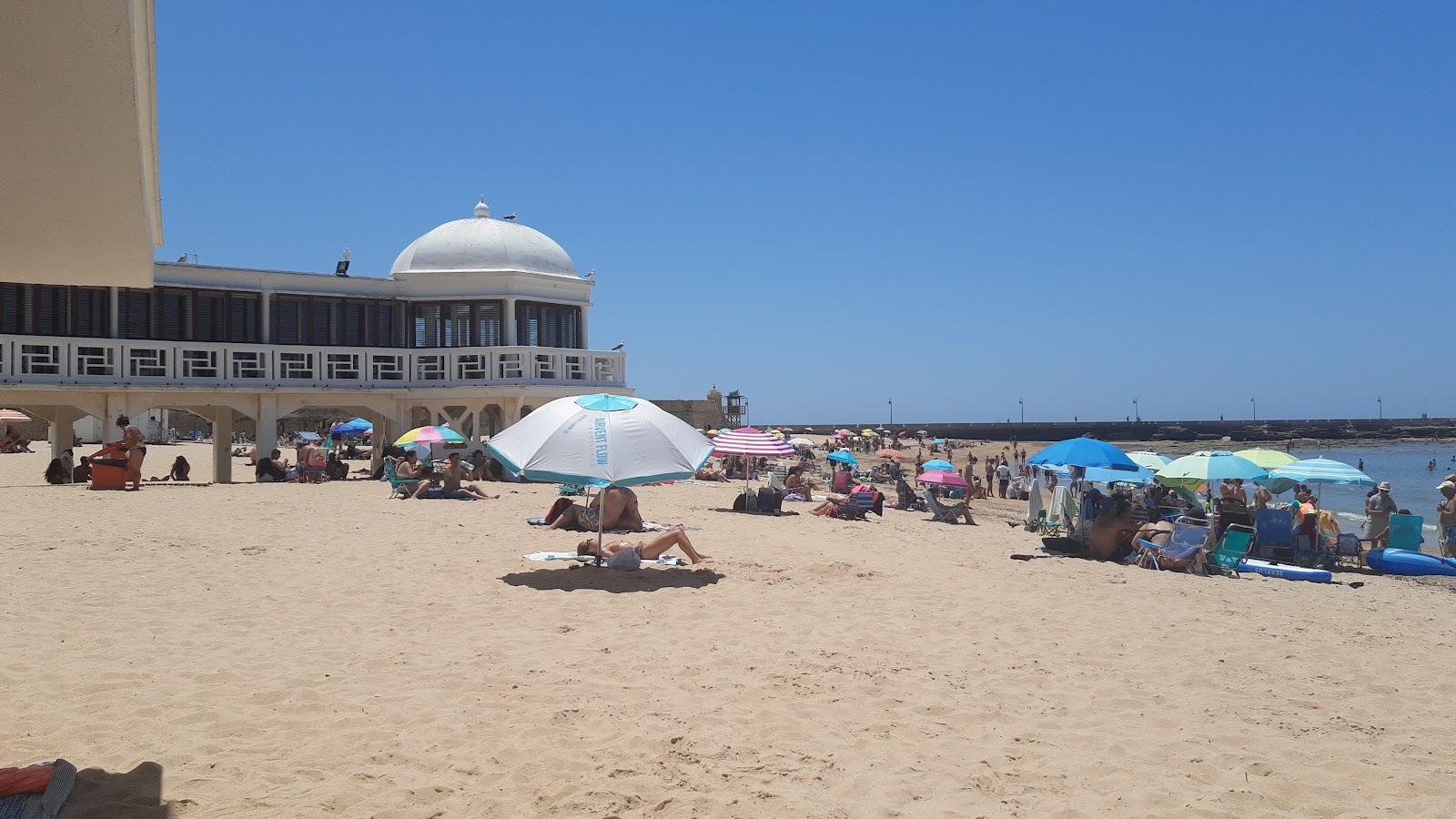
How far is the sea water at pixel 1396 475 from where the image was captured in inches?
1235

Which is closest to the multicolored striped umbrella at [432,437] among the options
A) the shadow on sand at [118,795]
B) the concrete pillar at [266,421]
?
the concrete pillar at [266,421]

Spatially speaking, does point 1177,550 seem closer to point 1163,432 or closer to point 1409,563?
point 1409,563

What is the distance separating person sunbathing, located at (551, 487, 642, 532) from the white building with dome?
30.6 ft

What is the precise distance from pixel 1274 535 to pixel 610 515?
349 inches

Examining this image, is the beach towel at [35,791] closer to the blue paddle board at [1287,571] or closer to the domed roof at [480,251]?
the blue paddle board at [1287,571]

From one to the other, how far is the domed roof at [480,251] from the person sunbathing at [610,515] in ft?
38.5

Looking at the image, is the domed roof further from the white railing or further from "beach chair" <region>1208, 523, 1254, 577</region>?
"beach chair" <region>1208, 523, 1254, 577</region>

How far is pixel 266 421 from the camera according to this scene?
68.8 feet

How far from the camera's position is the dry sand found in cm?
435

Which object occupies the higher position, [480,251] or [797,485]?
[480,251]

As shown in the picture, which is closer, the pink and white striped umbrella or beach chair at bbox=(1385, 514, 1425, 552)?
beach chair at bbox=(1385, 514, 1425, 552)

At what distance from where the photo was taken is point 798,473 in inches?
795

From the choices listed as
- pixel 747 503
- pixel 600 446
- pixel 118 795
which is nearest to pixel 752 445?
pixel 747 503

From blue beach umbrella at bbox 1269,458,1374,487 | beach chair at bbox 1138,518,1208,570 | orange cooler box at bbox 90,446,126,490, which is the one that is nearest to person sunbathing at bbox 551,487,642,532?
beach chair at bbox 1138,518,1208,570
